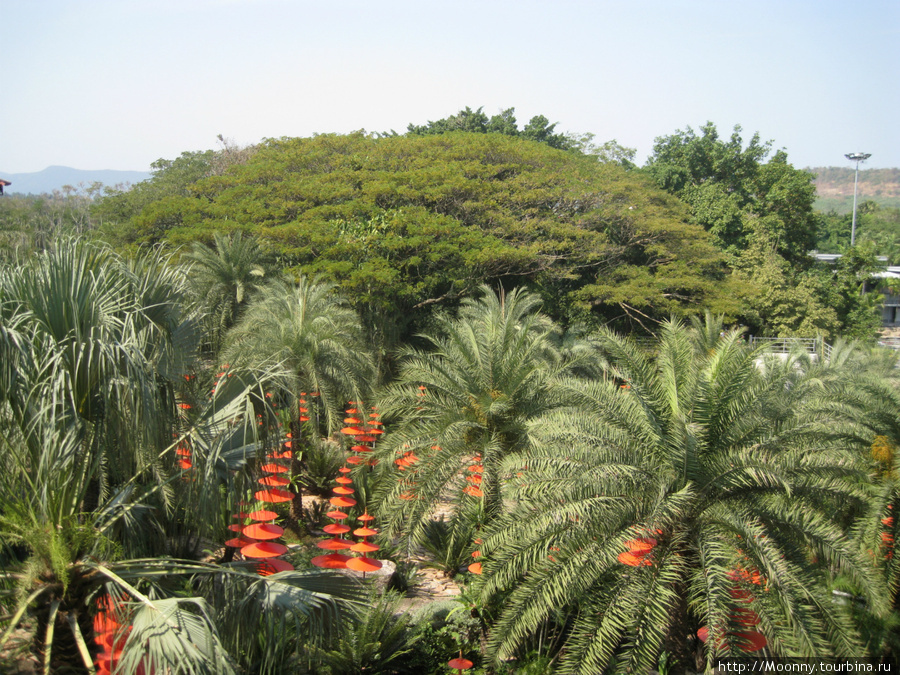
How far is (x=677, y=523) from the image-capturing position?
7.90 m

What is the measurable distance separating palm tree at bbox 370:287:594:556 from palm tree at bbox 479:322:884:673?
210 centimetres

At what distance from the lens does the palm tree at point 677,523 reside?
23.5 feet

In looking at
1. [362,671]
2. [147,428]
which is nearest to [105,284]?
[147,428]

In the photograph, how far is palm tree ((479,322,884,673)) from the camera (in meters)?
7.17

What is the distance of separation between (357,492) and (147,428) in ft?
31.2

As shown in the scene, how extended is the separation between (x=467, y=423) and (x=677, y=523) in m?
4.04

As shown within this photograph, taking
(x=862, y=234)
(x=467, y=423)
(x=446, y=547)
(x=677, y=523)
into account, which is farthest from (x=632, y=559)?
(x=862, y=234)

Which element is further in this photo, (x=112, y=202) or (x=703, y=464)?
(x=112, y=202)

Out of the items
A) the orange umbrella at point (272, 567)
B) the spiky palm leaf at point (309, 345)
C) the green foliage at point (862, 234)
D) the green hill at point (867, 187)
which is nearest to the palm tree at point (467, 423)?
the orange umbrella at point (272, 567)

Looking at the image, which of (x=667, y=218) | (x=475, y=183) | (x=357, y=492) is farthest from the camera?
(x=667, y=218)

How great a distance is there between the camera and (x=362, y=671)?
9.01 meters

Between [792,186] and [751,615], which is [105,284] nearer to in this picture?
[751,615]

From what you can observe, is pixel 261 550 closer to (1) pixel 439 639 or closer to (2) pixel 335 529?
(2) pixel 335 529

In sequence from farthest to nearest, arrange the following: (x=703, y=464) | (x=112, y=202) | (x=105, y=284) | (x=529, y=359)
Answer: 1. (x=112, y=202)
2. (x=529, y=359)
3. (x=703, y=464)
4. (x=105, y=284)
